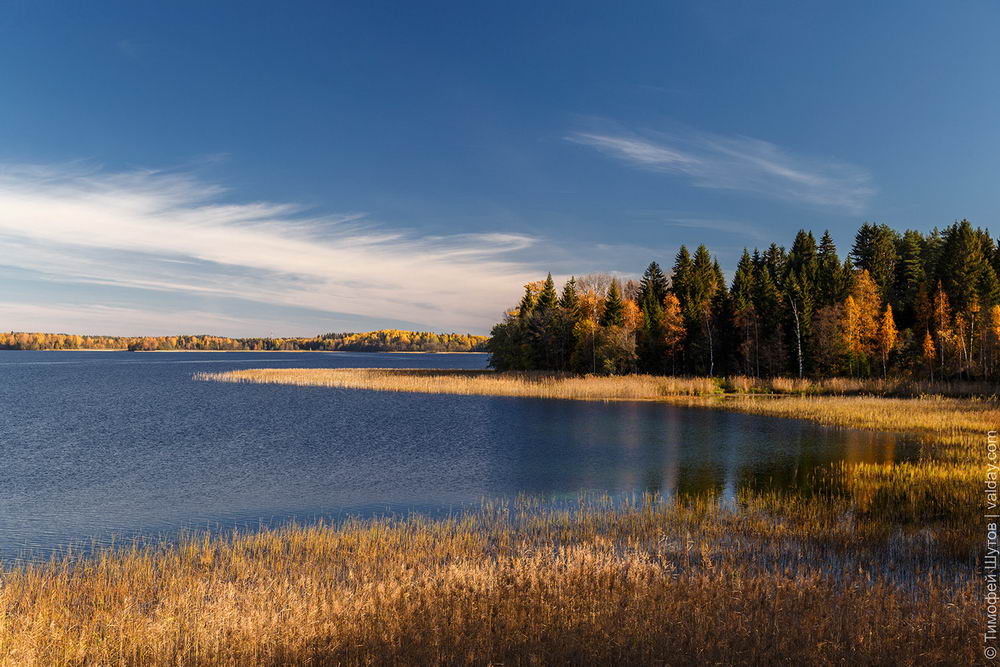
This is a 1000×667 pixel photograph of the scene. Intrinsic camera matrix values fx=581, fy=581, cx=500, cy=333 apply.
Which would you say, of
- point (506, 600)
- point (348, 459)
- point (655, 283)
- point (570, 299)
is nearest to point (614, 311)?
point (570, 299)

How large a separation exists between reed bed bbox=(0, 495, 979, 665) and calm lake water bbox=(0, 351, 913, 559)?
5.86 m

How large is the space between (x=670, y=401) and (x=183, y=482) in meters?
47.1

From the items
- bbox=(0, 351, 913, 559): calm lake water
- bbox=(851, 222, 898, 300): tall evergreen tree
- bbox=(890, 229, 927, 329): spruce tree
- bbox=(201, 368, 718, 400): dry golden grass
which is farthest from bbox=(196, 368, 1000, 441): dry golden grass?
bbox=(851, 222, 898, 300): tall evergreen tree

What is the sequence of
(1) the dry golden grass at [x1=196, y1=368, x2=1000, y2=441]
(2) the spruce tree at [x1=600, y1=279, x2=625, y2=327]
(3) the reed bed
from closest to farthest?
1. (3) the reed bed
2. (1) the dry golden grass at [x1=196, y1=368, x2=1000, y2=441]
3. (2) the spruce tree at [x1=600, y1=279, x2=625, y2=327]

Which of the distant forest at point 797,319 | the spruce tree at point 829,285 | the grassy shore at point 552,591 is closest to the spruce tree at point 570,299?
the distant forest at point 797,319

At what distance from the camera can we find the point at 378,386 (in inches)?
3182

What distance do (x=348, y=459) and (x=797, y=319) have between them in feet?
197

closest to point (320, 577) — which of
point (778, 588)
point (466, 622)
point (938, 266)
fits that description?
point (466, 622)

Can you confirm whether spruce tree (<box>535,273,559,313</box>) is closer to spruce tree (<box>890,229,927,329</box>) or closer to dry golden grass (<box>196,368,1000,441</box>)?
dry golden grass (<box>196,368,1000,441</box>)

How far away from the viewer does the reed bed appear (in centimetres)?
817

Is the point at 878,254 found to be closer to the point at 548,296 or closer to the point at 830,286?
the point at 830,286

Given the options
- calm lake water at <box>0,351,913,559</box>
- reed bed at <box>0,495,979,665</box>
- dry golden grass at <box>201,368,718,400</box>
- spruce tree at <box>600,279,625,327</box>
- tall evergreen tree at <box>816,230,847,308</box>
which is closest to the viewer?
reed bed at <box>0,495,979,665</box>

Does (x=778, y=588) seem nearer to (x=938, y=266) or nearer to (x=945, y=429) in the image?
(x=945, y=429)

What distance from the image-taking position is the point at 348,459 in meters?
30.5
